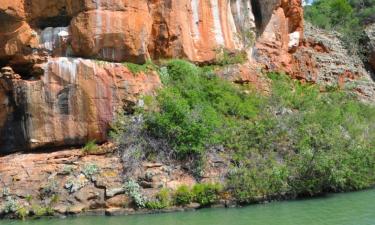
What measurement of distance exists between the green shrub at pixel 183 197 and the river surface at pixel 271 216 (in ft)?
1.97

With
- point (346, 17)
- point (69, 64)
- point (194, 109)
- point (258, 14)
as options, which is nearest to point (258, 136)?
point (194, 109)

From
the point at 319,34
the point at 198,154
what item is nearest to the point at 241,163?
the point at 198,154

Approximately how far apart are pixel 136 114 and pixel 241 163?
3.92 meters

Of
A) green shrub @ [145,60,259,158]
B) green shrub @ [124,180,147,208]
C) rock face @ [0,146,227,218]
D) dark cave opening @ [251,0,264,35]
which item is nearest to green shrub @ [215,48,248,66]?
green shrub @ [145,60,259,158]

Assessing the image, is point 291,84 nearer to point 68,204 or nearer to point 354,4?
point 68,204

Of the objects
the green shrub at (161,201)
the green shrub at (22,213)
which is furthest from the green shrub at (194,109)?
the green shrub at (22,213)

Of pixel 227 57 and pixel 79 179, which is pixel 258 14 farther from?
pixel 79 179

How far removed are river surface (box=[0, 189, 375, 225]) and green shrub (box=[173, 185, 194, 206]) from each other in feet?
1.97

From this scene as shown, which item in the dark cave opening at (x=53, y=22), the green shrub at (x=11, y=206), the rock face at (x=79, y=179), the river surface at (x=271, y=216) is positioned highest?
the dark cave opening at (x=53, y=22)

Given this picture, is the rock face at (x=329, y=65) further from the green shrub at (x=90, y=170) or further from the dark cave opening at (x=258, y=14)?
the green shrub at (x=90, y=170)

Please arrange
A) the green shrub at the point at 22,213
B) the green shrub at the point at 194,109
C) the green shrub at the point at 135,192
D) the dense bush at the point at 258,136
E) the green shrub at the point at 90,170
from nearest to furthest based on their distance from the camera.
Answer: the green shrub at the point at 22,213 → the green shrub at the point at 135,192 → the green shrub at the point at 90,170 → the dense bush at the point at 258,136 → the green shrub at the point at 194,109

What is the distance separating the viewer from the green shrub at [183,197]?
52.0 feet

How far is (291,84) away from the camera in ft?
80.7

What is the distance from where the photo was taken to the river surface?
13.3 metres
